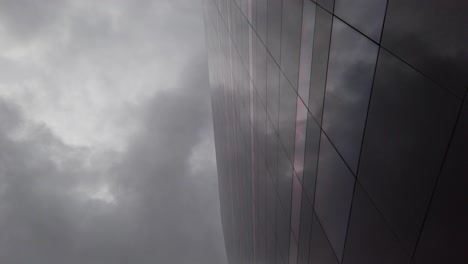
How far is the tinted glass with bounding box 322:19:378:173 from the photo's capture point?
9.27 m

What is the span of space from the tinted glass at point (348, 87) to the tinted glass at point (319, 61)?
477mm

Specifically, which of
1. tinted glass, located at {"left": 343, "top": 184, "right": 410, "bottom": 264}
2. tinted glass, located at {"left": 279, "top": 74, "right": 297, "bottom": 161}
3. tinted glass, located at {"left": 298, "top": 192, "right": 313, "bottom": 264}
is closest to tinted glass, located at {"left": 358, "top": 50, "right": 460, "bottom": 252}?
tinted glass, located at {"left": 343, "top": 184, "right": 410, "bottom": 264}

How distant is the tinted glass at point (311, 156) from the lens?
1375 cm

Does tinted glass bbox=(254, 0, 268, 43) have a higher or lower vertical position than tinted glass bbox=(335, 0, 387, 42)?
higher

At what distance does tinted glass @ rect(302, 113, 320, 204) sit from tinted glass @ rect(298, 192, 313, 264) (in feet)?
1.87

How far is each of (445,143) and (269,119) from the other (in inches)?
630

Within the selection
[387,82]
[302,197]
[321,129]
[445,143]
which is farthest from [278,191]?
[445,143]

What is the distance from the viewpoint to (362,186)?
9922 mm

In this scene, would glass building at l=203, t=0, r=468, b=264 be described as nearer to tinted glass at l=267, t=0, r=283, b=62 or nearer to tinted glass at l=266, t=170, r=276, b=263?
tinted glass at l=267, t=0, r=283, b=62

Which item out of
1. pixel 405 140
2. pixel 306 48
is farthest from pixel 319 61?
pixel 405 140

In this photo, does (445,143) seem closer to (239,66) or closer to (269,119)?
(269,119)

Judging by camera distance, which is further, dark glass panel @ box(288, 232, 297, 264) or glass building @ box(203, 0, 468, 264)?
dark glass panel @ box(288, 232, 297, 264)

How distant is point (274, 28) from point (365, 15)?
10163mm

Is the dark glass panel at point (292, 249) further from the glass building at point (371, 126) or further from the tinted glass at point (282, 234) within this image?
the tinted glass at point (282, 234)
